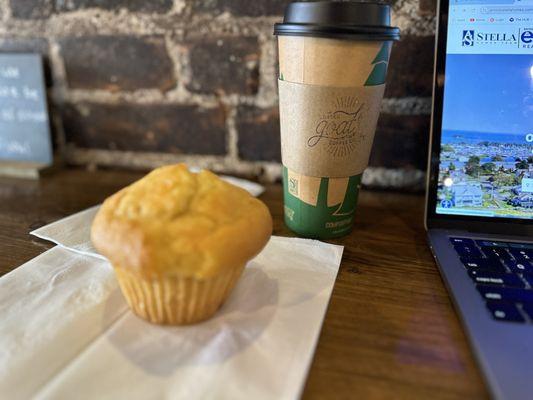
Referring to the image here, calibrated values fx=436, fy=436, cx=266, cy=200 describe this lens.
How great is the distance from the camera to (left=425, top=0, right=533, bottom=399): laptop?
2.03ft

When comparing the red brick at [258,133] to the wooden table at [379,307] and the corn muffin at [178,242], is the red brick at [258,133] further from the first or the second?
the corn muffin at [178,242]

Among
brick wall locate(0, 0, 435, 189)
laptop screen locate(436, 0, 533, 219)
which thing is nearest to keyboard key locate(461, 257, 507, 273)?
laptop screen locate(436, 0, 533, 219)

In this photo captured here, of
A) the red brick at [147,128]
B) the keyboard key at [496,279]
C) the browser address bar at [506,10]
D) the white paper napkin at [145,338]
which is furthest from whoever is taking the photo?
the red brick at [147,128]

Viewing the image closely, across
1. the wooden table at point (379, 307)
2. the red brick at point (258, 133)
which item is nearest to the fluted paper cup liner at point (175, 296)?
the wooden table at point (379, 307)

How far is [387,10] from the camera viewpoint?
1.92 ft

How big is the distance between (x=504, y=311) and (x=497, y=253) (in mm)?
140

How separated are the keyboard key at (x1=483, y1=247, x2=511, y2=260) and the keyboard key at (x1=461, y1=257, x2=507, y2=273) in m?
0.01

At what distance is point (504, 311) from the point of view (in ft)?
1.54

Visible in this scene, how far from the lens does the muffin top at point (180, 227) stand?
436 mm

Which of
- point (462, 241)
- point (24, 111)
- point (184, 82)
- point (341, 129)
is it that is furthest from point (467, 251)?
point (24, 111)

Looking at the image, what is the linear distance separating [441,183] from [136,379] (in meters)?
0.51

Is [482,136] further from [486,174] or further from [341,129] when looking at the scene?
[341,129]

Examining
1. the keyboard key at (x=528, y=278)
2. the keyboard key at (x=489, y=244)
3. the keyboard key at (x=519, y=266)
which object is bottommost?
the keyboard key at (x=528, y=278)

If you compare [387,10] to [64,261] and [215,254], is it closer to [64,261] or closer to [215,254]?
[215,254]
